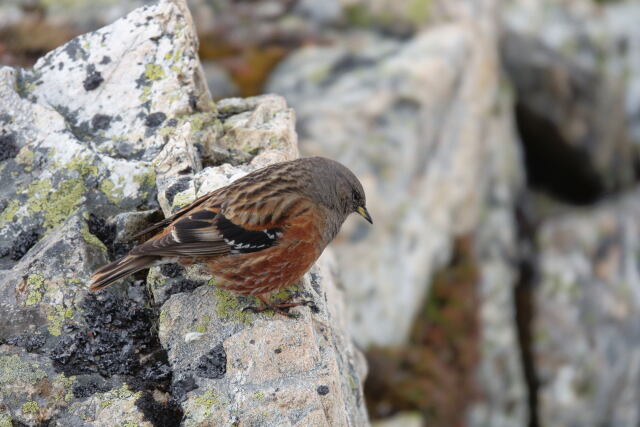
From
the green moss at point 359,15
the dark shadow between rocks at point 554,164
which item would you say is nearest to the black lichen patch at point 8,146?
the green moss at point 359,15

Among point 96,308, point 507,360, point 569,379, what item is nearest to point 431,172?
point 507,360

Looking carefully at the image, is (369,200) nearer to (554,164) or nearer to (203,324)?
(203,324)

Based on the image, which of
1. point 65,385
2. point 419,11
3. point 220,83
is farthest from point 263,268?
point 419,11

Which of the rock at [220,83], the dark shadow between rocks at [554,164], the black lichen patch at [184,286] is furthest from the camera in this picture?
the dark shadow between rocks at [554,164]

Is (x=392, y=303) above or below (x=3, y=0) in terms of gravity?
below

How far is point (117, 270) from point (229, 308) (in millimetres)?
719

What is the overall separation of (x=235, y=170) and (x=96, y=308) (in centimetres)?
143

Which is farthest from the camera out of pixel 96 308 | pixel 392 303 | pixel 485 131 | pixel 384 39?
pixel 485 131

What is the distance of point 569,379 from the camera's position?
10.8m

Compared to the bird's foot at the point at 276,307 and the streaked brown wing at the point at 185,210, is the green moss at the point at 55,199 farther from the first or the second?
the bird's foot at the point at 276,307

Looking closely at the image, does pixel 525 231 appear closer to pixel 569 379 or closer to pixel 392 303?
pixel 569 379

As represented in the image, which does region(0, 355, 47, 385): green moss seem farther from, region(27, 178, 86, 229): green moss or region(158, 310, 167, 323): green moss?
region(27, 178, 86, 229): green moss

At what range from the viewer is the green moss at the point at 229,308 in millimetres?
4230

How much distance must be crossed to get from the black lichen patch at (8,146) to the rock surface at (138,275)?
0.01 m
